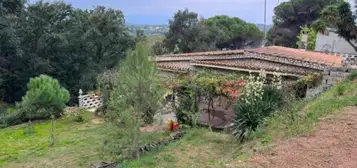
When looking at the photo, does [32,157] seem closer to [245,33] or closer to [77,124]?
[77,124]

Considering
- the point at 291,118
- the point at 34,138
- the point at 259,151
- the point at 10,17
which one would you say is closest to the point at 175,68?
the point at 34,138

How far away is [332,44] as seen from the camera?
26.0 metres

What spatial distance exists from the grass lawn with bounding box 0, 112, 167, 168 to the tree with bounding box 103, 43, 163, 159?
3.64 feet

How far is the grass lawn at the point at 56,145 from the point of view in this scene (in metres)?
10.9

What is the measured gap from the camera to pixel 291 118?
30.0 ft

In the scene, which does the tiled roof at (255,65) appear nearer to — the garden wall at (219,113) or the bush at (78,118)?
the garden wall at (219,113)

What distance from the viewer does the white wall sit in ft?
83.7

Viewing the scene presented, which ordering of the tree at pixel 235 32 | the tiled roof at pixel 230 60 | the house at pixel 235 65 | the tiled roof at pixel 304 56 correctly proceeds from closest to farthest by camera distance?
the house at pixel 235 65 < the tiled roof at pixel 230 60 < the tiled roof at pixel 304 56 < the tree at pixel 235 32

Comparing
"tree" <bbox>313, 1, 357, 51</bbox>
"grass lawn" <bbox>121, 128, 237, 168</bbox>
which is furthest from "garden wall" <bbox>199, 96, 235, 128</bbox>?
"tree" <bbox>313, 1, 357, 51</bbox>

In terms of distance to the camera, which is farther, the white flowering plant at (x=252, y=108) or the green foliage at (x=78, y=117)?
the green foliage at (x=78, y=117)

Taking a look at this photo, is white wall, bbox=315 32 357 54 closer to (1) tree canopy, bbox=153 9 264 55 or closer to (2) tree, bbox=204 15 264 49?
(1) tree canopy, bbox=153 9 264 55

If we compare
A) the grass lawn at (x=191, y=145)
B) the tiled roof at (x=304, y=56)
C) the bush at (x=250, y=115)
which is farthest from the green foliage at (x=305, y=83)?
the bush at (x=250, y=115)

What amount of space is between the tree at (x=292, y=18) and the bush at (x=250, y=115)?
1272 inches

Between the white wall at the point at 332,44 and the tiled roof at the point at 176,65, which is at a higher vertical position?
the white wall at the point at 332,44
